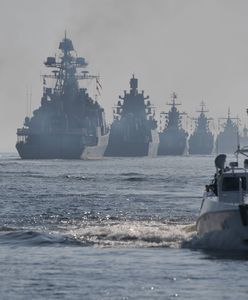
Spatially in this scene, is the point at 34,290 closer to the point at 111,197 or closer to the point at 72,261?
the point at 72,261

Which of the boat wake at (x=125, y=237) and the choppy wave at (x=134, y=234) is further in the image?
the choppy wave at (x=134, y=234)

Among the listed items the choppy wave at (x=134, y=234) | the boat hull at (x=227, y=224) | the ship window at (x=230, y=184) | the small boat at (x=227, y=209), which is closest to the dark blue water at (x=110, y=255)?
the choppy wave at (x=134, y=234)

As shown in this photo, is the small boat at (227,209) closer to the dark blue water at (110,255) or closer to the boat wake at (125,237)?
the boat wake at (125,237)

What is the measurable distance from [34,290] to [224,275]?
6.18m

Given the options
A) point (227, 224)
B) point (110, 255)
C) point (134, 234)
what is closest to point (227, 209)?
point (227, 224)

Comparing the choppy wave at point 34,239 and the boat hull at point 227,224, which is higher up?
the boat hull at point 227,224

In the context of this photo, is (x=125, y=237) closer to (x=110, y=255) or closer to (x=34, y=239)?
(x=34, y=239)

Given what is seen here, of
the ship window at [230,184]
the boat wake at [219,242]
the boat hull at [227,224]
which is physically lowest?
the boat wake at [219,242]

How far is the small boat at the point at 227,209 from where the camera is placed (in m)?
35.8

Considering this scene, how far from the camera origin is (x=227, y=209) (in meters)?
36.1

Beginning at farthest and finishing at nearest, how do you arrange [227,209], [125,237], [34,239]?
[125,237]
[34,239]
[227,209]

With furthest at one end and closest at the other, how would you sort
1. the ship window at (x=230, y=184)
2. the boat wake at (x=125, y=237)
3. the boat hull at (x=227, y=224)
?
1. the ship window at (x=230, y=184)
2. the boat wake at (x=125, y=237)
3. the boat hull at (x=227, y=224)

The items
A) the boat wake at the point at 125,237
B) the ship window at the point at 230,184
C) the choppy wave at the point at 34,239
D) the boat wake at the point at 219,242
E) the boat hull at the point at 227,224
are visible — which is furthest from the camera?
the choppy wave at the point at 34,239

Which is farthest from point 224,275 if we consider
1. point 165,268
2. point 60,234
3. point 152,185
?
point 152,185
